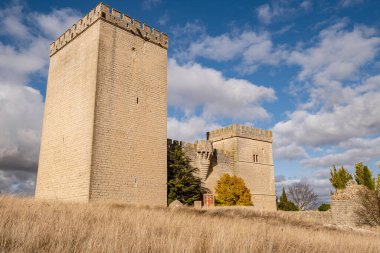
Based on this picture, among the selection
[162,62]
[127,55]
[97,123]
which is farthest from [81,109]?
[162,62]

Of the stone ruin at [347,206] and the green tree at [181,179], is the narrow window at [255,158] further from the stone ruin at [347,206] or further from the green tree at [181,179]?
the stone ruin at [347,206]

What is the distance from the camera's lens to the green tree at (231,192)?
70.7 feet

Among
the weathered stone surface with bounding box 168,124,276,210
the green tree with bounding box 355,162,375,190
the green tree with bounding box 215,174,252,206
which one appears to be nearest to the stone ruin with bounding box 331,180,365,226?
the green tree with bounding box 355,162,375,190

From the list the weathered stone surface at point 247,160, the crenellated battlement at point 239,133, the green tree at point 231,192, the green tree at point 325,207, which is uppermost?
the crenellated battlement at point 239,133

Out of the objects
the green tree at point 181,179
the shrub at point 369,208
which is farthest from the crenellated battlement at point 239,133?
the shrub at point 369,208

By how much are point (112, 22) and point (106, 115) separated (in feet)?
15.2

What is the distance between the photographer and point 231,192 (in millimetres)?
21719

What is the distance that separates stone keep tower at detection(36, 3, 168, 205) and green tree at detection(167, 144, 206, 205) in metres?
1.53

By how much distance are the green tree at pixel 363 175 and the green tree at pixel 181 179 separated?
11280 millimetres

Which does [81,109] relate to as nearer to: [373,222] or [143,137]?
[143,137]

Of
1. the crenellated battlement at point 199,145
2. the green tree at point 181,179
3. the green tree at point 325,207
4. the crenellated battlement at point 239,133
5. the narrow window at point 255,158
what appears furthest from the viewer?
the green tree at point 325,207

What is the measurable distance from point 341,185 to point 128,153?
736 inches

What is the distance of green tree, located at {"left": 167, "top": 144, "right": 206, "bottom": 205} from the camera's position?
17.8 meters

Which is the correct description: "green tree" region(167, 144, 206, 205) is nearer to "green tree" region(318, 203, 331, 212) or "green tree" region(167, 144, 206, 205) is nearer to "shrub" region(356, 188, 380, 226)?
"shrub" region(356, 188, 380, 226)
